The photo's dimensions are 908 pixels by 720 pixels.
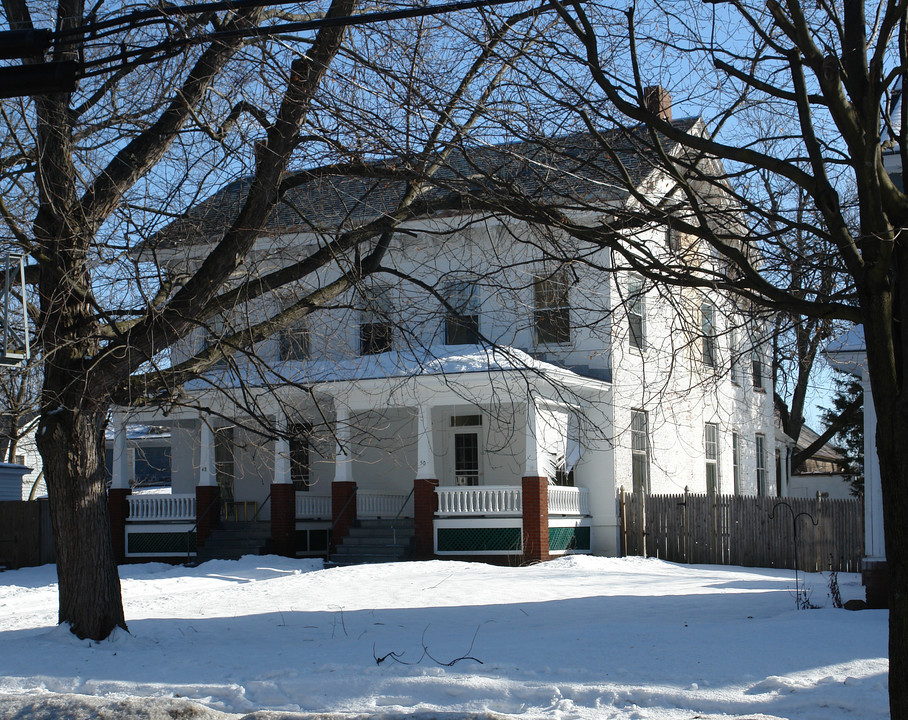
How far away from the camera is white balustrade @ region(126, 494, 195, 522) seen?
2159 cm

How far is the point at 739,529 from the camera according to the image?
20.0 metres

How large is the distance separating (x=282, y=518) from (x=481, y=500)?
4.32m

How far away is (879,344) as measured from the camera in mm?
5309

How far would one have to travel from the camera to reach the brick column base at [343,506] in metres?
20.0

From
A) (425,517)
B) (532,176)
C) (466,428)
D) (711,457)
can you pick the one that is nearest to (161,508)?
(425,517)

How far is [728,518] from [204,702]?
14.6 metres

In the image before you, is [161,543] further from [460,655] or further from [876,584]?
[876,584]

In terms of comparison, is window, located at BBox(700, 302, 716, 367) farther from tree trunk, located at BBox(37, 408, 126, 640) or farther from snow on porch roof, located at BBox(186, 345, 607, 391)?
snow on porch roof, located at BBox(186, 345, 607, 391)

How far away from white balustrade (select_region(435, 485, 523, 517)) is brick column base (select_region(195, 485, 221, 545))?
5410 millimetres

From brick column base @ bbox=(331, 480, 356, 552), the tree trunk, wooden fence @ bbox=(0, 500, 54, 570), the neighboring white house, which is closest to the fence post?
the neighboring white house

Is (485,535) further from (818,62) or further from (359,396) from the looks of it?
(818,62)

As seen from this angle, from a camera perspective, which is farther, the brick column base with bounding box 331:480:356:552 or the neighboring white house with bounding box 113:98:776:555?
the brick column base with bounding box 331:480:356:552

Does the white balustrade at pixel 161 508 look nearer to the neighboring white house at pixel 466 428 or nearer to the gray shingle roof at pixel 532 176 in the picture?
the neighboring white house at pixel 466 428

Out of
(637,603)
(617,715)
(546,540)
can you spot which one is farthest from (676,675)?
(546,540)
